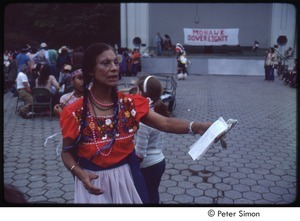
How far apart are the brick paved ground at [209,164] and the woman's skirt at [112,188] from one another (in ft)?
5.70

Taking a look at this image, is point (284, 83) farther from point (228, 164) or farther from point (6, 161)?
point (6, 161)

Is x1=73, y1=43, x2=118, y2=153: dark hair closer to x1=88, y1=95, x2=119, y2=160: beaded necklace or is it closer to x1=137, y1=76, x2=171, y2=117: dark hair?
x1=88, y1=95, x2=119, y2=160: beaded necklace

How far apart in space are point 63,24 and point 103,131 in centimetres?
2702

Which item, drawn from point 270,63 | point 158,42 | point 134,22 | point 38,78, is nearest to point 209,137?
point 38,78

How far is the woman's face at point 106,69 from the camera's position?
2.09m

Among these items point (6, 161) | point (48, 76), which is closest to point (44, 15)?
point (48, 76)

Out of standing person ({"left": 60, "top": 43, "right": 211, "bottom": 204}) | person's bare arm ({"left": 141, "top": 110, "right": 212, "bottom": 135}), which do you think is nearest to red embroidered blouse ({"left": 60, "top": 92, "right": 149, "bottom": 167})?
standing person ({"left": 60, "top": 43, "right": 211, "bottom": 204})

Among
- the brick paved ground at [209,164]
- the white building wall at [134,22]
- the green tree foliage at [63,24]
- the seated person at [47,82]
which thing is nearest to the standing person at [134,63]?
the white building wall at [134,22]

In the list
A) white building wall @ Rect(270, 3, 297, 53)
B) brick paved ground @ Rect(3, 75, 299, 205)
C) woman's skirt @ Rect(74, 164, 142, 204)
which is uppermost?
white building wall @ Rect(270, 3, 297, 53)

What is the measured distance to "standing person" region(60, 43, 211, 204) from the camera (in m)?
2.08

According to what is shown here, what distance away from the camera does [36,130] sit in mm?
6918

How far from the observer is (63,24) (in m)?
27.6

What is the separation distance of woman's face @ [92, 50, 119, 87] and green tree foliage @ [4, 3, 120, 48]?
82.2ft

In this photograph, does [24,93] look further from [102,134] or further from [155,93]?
[102,134]
